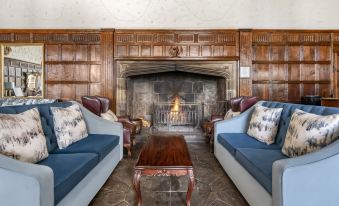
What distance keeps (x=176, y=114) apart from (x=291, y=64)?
9.10ft

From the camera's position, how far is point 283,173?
1.37 meters

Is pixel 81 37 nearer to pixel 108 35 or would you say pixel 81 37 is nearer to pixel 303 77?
pixel 108 35

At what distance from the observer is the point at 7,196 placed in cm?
123

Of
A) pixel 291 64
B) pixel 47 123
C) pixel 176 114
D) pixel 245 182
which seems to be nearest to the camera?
pixel 245 182

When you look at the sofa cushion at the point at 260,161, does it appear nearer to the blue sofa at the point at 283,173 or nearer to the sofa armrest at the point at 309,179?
the blue sofa at the point at 283,173

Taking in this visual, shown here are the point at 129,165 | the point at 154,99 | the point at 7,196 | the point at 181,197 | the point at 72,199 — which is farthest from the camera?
the point at 154,99

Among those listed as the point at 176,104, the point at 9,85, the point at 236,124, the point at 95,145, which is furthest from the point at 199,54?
the point at 9,85

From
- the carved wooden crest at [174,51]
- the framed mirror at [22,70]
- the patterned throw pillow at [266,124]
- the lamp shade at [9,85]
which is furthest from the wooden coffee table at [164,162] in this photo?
the lamp shade at [9,85]

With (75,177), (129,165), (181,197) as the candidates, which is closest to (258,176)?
(181,197)

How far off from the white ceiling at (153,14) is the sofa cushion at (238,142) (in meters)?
2.87

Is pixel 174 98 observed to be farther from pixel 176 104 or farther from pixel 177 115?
pixel 177 115

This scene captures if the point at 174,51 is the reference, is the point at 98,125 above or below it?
below

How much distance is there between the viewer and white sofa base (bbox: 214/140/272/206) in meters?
1.70

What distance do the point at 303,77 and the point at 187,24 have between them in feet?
9.20
